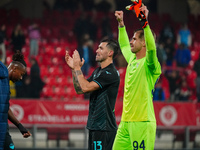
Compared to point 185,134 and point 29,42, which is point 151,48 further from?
point 29,42

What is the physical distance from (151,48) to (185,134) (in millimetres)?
6856

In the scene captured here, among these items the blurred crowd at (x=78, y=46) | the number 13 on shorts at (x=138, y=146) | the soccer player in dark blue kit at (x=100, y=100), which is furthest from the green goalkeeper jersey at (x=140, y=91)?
the blurred crowd at (x=78, y=46)

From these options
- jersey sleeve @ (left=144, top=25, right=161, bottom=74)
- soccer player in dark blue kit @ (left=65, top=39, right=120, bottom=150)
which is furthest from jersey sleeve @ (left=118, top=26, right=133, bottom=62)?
jersey sleeve @ (left=144, top=25, right=161, bottom=74)

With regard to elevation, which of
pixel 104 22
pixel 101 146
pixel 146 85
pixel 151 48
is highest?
pixel 104 22

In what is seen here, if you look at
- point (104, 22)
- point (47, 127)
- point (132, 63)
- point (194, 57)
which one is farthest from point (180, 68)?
point (132, 63)

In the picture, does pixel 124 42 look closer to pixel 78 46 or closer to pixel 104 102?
pixel 104 102

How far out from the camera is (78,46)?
1705 centimetres

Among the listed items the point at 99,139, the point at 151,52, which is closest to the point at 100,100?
the point at 99,139

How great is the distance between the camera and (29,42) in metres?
17.8

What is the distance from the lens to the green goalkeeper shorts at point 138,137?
556cm

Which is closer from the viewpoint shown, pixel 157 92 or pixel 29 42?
pixel 157 92

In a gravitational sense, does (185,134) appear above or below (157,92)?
below

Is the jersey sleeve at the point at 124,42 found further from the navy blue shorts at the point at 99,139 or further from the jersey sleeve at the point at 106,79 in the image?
the navy blue shorts at the point at 99,139

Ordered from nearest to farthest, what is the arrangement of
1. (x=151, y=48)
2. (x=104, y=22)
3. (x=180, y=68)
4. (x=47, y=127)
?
(x=151, y=48) → (x=47, y=127) → (x=180, y=68) → (x=104, y=22)
